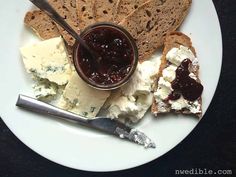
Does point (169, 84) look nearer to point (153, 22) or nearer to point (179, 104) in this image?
point (179, 104)

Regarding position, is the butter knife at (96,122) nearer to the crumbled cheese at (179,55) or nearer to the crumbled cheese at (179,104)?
the crumbled cheese at (179,104)

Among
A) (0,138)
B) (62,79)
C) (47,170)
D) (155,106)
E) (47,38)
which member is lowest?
(47,170)

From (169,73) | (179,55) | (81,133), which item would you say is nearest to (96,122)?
(81,133)

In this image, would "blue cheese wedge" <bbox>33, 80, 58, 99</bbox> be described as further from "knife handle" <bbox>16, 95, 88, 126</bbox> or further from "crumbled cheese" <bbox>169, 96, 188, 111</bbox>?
"crumbled cheese" <bbox>169, 96, 188, 111</bbox>

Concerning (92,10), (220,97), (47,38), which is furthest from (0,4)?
(220,97)

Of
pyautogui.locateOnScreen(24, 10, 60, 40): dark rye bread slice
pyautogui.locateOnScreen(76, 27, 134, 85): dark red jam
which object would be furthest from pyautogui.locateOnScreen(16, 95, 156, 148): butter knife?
pyautogui.locateOnScreen(24, 10, 60, 40): dark rye bread slice

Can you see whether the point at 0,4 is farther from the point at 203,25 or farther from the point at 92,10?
the point at 203,25
